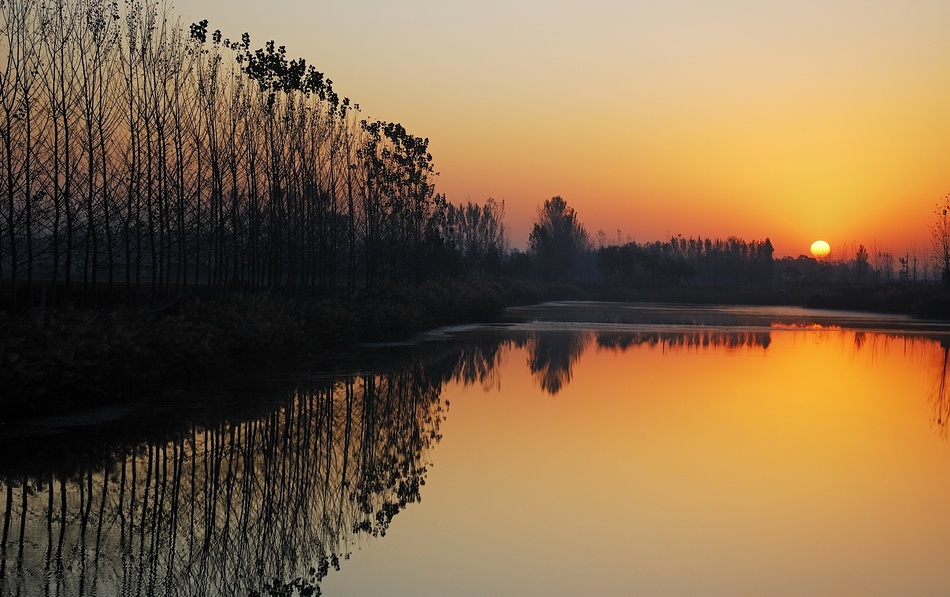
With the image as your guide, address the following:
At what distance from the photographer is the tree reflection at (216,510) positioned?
20.7 ft

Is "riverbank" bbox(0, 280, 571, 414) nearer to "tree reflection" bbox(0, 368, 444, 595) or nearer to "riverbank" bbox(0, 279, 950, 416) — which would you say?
"riverbank" bbox(0, 279, 950, 416)

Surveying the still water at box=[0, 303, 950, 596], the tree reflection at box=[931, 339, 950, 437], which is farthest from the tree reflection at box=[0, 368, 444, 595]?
the tree reflection at box=[931, 339, 950, 437]

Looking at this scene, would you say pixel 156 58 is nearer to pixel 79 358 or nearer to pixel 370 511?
pixel 79 358

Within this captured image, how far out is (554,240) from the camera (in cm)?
11456

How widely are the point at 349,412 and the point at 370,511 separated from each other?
5.97 metres

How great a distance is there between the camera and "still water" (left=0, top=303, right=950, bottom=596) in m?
6.64

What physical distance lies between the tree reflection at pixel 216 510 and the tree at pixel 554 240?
10026 centimetres

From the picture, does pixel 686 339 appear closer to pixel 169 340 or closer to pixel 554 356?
pixel 554 356

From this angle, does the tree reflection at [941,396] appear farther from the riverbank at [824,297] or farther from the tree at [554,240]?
the tree at [554,240]

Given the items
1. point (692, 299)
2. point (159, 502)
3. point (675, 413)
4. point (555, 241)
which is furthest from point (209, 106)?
point (555, 241)

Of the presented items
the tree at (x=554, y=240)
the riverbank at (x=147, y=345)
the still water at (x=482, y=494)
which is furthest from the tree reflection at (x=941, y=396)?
the tree at (x=554, y=240)

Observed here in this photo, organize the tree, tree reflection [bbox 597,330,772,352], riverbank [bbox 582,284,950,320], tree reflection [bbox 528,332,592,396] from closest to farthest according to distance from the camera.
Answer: tree reflection [bbox 528,332,592,396] < tree reflection [bbox 597,330,772,352] < riverbank [bbox 582,284,950,320] < the tree

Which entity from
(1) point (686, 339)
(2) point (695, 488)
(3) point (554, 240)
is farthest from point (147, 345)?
(3) point (554, 240)

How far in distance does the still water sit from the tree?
9453cm
